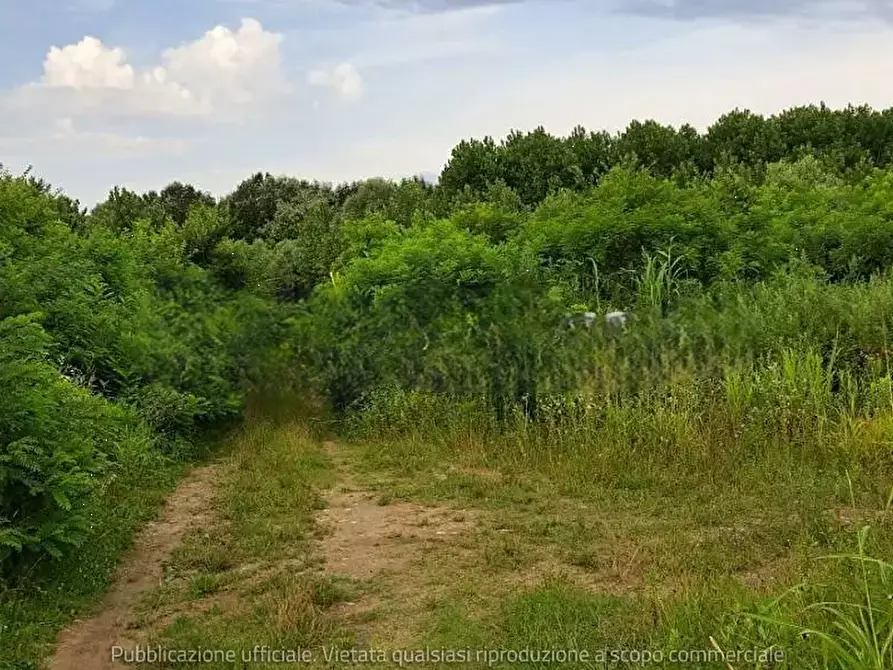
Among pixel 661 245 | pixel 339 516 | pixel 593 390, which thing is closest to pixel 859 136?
pixel 661 245

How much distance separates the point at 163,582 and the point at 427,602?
169 cm

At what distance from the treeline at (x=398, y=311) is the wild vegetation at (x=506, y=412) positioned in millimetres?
35

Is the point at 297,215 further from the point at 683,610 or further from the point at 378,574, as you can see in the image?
the point at 683,610

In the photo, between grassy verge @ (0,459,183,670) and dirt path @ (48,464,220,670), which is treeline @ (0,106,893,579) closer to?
grassy verge @ (0,459,183,670)

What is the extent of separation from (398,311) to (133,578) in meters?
4.86

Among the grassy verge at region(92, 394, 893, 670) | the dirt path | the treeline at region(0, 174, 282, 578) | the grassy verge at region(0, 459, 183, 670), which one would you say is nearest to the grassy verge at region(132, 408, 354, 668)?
the grassy verge at region(92, 394, 893, 670)

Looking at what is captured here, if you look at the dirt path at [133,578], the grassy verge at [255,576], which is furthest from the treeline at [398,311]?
the grassy verge at [255,576]

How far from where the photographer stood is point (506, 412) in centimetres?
795

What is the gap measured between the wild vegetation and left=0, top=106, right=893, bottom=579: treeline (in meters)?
0.03

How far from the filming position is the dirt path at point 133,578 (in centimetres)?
432

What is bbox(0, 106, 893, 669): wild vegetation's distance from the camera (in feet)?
14.3

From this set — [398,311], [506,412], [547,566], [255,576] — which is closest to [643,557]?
[547,566]

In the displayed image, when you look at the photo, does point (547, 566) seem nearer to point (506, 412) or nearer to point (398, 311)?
point (506, 412)

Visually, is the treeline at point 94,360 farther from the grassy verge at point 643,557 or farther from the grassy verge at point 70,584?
the grassy verge at point 643,557
